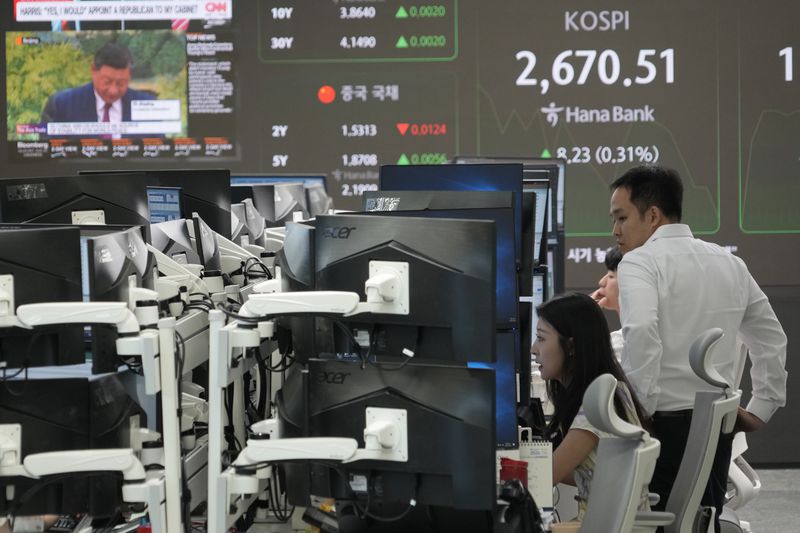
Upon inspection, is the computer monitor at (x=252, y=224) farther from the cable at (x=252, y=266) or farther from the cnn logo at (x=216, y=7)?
the cnn logo at (x=216, y=7)

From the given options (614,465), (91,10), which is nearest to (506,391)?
(614,465)

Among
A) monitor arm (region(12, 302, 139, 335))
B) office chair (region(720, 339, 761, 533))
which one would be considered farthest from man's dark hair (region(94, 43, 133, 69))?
monitor arm (region(12, 302, 139, 335))

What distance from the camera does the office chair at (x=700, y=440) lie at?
2781 mm

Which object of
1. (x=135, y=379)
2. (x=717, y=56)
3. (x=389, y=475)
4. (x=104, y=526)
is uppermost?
(x=717, y=56)

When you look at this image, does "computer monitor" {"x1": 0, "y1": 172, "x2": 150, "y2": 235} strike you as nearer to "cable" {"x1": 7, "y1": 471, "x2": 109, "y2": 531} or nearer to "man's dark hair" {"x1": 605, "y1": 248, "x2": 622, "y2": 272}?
"cable" {"x1": 7, "y1": 471, "x2": 109, "y2": 531}

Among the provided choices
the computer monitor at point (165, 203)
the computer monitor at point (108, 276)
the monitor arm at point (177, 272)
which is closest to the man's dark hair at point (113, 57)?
the computer monitor at point (165, 203)

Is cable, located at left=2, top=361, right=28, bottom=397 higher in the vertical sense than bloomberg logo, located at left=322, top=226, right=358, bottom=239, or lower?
lower

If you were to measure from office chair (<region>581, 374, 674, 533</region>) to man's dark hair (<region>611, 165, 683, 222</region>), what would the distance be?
4.73 ft

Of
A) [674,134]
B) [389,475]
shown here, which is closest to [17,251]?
[389,475]

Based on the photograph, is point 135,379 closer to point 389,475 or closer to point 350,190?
point 389,475

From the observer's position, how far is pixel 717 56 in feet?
21.9

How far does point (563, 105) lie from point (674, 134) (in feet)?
2.30

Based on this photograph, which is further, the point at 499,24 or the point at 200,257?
the point at 499,24

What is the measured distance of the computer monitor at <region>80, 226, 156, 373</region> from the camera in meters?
2.36
